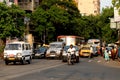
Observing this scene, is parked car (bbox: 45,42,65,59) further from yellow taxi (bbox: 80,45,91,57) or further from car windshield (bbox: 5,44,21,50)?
car windshield (bbox: 5,44,21,50)

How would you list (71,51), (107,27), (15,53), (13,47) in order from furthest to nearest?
(107,27) → (71,51) → (13,47) → (15,53)

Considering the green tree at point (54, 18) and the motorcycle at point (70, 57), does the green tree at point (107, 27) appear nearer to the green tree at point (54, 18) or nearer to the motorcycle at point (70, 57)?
the green tree at point (54, 18)

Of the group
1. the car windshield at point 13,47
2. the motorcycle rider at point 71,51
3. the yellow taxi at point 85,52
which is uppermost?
the car windshield at point 13,47

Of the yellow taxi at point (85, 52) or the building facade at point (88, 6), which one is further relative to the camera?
the building facade at point (88, 6)

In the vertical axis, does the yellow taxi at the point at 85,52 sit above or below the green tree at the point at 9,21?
below

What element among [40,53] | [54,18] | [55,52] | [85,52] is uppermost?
[54,18]

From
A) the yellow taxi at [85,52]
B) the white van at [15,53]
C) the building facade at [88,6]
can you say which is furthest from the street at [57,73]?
the building facade at [88,6]

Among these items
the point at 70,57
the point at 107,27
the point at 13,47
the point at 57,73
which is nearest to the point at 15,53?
the point at 13,47

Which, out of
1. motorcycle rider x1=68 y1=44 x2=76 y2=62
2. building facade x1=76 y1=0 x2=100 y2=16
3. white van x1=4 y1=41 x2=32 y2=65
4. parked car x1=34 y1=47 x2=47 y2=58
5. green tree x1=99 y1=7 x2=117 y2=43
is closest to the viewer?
white van x1=4 y1=41 x2=32 y2=65

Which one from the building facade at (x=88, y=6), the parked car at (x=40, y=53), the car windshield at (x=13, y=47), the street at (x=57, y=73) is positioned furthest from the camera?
the building facade at (x=88, y=6)

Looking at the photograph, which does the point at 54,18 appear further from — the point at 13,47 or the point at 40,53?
the point at 13,47

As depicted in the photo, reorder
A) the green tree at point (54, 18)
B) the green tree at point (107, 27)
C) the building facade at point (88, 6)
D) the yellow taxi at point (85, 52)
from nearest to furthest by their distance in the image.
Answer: the yellow taxi at point (85, 52) < the green tree at point (54, 18) < the green tree at point (107, 27) < the building facade at point (88, 6)

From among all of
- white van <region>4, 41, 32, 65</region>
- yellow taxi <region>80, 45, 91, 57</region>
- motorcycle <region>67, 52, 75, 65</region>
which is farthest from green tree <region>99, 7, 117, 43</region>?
white van <region>4, 41, 32, 65</region>

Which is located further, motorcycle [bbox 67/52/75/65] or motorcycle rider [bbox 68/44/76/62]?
motorcycle rider [bbox 68/44/76/62]
